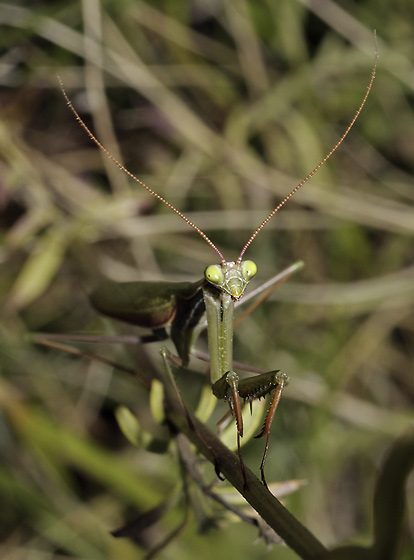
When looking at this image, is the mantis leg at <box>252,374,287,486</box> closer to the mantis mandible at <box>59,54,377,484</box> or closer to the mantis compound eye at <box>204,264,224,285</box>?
the mantis mandible at <box>59,54,377,484</box>

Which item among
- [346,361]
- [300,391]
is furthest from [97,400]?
[346,361]

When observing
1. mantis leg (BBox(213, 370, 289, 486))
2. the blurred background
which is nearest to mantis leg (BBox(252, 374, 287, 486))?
mantis leg (BBox(213, 370, 289, 486))

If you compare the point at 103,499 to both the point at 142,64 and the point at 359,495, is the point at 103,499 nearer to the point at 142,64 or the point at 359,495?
the point at 359,495

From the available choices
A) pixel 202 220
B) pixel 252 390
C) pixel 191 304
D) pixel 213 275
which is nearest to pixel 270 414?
pixel 252 390

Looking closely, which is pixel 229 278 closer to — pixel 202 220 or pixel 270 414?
pixel 270 414

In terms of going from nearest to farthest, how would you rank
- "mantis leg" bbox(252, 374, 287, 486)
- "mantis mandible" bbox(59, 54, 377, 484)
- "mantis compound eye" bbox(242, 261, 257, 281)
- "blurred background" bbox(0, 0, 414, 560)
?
"mantis leg" bbox(252, 374, 287, 486)
"mantis mandible" bbox(59, 54, 377, 484)
"mantis compound eye" bbox(242, 261, 257, 281)
"blurred background" bbox(0, 0, 414, 560)
